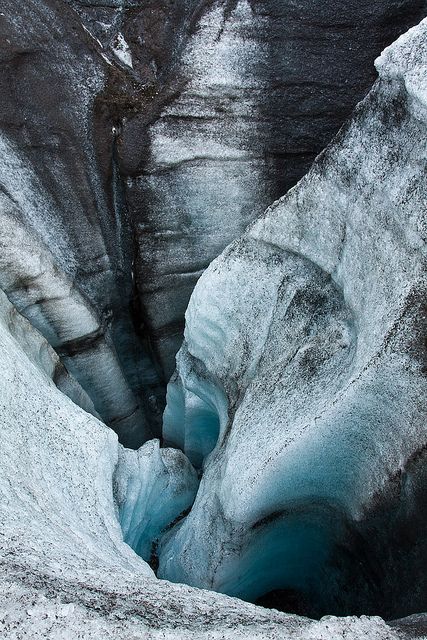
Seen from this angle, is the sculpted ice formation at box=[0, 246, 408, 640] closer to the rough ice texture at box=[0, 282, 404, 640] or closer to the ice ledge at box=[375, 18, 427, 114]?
the rough ice texture at box=[0, 282, 404, 640]

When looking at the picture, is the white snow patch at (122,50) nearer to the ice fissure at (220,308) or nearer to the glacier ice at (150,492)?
the ice fissure at (220,308)

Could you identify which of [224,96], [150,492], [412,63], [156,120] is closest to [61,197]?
A: [156,120]

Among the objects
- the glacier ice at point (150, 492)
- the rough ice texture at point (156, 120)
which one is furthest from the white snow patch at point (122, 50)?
the glacier ice at point (150, 492)

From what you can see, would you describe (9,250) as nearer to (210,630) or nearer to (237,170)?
(237,170)


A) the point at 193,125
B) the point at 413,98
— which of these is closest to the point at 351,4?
the point at 193,125

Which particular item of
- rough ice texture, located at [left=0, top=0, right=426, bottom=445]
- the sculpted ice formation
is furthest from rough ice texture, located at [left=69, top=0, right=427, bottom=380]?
the sculpted ice formation

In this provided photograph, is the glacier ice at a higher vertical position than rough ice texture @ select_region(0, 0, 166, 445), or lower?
lower

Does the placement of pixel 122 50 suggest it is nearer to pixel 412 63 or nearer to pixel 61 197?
pixel 61 197
